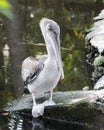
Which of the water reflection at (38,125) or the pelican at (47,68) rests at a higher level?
the pelican at (47,68)

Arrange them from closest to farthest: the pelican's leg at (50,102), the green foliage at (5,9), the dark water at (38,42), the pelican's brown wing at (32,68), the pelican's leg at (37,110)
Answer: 1. the green foliage at (5,9)
2. the pelican's brown wing at (32,68)
3. the pelican's leg at (37,110)
4. the pelican's leg at (50,102)
5. the dark water at (38,42)

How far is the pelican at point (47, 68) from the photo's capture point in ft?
13.5

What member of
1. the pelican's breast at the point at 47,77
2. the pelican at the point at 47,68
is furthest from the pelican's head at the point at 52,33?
the pelican's breast at the point at 47,77

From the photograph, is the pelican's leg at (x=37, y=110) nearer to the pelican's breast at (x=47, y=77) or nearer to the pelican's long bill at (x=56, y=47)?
the pelican's breast at (x=47, y=77)

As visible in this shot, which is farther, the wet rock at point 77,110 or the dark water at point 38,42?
the dark water at point 38,42

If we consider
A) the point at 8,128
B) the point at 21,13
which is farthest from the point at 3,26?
the point at 8,128

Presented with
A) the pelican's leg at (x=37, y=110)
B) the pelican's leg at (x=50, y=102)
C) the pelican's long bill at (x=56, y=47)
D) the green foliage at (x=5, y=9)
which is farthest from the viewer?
the pelican's leg at (x=50, y=102)

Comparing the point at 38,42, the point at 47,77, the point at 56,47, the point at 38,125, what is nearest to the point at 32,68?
the point at 47,77

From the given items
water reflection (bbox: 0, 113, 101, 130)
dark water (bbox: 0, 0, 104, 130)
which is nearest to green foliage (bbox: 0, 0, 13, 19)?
dark water (bbox: 0, 0, 104, 130)

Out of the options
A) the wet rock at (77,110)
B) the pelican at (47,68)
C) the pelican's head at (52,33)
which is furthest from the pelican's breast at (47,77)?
the wet rock at (77,110)

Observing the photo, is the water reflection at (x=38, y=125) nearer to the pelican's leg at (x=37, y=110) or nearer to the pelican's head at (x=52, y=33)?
the pelican's leg at (x=37, y=110)

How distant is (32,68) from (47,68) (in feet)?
0.79

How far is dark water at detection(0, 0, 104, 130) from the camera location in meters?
5.32

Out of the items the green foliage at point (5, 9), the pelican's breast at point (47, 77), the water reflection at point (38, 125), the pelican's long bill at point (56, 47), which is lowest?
the water reflection at point (38, 125)
